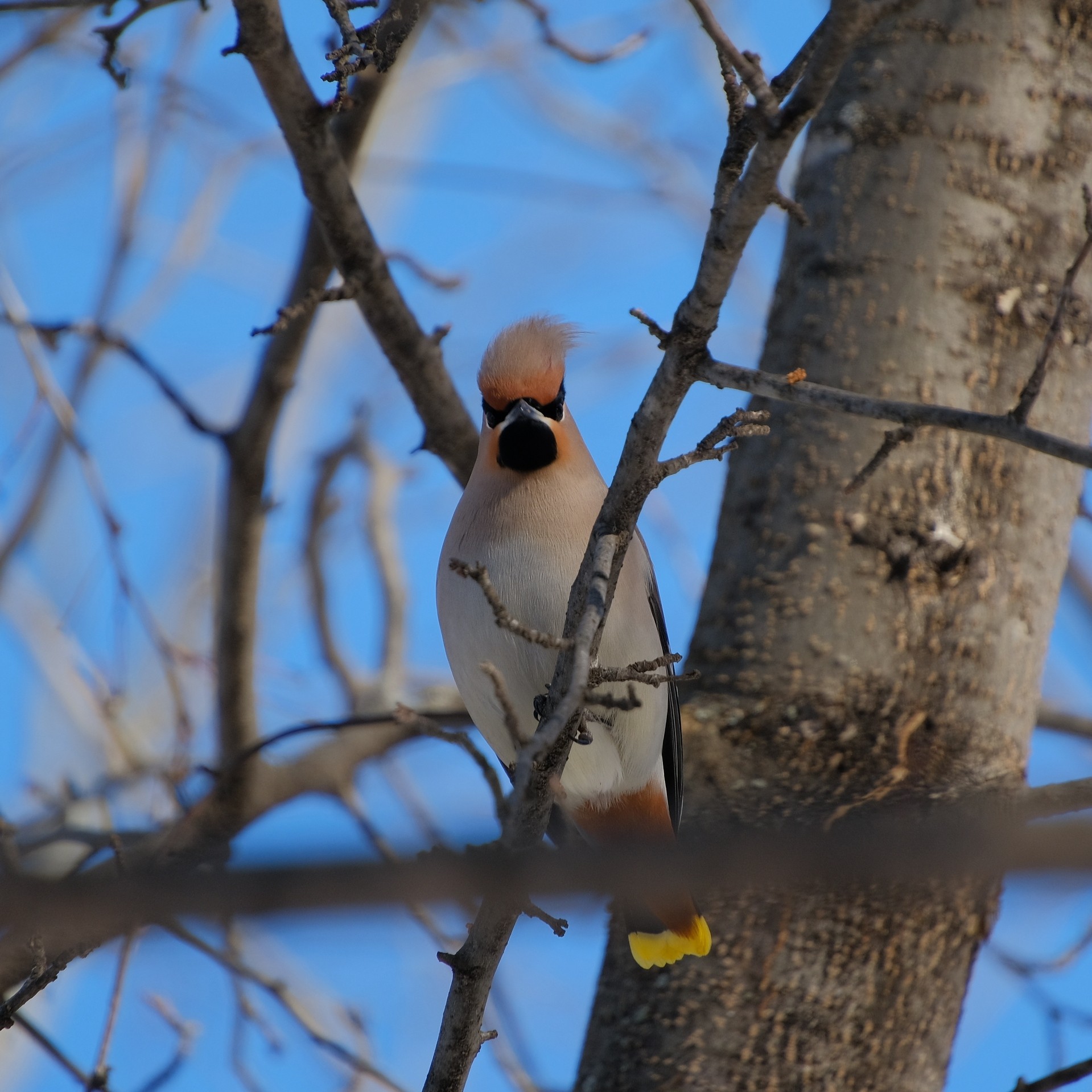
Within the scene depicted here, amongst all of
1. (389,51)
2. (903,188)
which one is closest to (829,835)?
(389,51)

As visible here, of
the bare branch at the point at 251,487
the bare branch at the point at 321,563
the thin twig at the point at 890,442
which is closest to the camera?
the thin twig at the point at 890,442

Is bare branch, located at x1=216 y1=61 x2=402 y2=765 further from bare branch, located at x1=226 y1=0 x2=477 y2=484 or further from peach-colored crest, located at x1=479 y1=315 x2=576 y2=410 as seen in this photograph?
peach-colored crest, located at x1=479 y1=315 x2=576 y2=410

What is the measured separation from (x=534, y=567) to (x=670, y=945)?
88 centimetres

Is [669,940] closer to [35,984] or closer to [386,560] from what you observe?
[35,984]

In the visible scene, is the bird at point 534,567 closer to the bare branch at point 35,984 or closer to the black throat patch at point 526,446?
the black throat patch at point 526,446

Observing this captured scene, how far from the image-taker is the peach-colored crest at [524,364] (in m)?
3.04

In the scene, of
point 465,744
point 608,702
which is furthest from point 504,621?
point 465,744

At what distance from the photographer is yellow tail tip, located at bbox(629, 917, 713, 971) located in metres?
2.82

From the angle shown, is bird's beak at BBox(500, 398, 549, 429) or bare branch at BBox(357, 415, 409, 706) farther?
bare branch at BBox(357, 415, 409, 706)

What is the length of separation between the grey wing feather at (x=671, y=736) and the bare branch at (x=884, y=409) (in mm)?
1174

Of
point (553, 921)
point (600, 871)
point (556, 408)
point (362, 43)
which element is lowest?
point (600, 871)

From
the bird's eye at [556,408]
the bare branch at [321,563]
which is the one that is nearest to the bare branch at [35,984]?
the bird's eye at [556,408]

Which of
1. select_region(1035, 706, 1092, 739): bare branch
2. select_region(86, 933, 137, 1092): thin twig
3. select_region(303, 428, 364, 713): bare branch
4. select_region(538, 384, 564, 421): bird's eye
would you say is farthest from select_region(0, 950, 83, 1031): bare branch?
select_region(1035, 706, 1092, 739): bare branch

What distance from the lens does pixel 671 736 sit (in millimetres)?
3264
